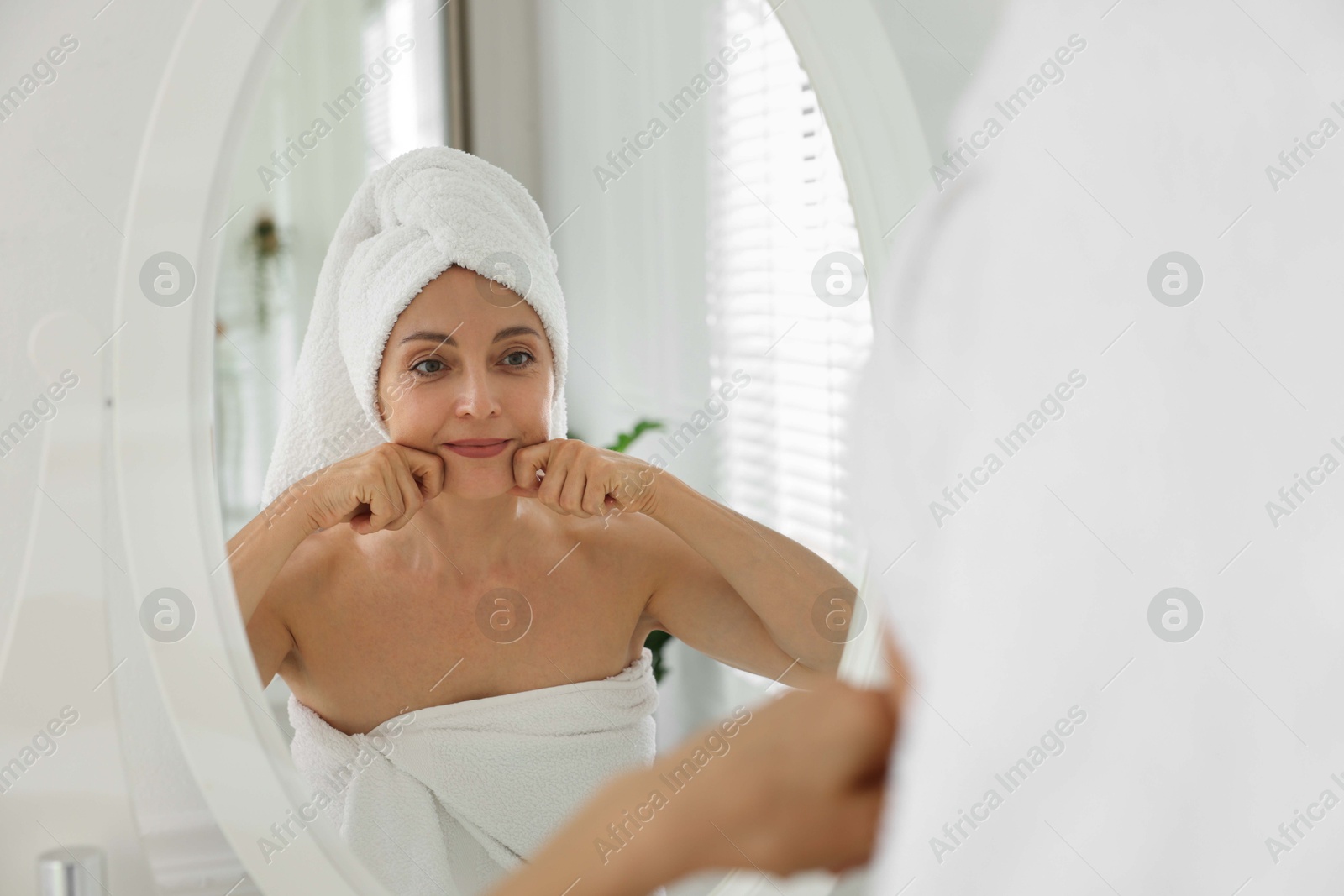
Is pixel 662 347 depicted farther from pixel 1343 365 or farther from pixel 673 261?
pixel 1343 365

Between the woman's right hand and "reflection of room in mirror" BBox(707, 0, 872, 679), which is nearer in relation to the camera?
the woman's right hand

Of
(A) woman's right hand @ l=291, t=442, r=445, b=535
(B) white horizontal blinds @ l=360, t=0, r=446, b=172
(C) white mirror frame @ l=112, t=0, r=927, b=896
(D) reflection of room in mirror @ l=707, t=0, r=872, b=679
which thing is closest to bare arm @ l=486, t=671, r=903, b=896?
Answer: (C) white mirror frame @ l=112, t=0, r=927, b=896

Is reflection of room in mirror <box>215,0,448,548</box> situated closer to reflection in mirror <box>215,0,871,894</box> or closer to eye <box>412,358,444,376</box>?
reflection in mirror <box>215,0,871,894</box>

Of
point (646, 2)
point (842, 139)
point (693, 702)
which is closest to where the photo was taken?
point (842, 139)

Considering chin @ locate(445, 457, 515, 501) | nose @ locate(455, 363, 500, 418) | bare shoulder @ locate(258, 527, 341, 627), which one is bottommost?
bare shoulder @ locate(258, 527, 341, 627)

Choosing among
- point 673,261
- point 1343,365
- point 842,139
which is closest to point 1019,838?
point 1343,365

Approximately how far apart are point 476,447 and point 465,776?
19 centimetres

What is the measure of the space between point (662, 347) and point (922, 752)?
2.49ft

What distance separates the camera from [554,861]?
0.25 m

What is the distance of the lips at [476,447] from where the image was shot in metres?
0.53

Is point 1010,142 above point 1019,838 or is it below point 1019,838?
above

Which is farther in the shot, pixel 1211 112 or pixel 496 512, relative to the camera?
Result: pixel 496 512

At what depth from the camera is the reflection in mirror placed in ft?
1.72

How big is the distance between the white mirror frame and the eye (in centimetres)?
15
